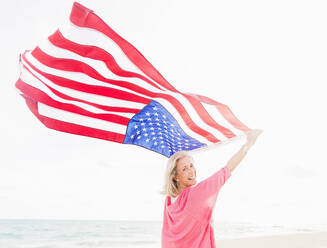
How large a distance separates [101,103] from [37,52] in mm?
768

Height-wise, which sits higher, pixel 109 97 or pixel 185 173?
pixel 109 97

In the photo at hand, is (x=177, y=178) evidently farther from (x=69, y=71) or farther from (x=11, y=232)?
(x=11, y=232)

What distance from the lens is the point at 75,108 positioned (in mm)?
3918

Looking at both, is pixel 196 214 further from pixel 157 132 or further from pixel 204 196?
pixel 157 132

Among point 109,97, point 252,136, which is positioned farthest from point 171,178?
point 109,97

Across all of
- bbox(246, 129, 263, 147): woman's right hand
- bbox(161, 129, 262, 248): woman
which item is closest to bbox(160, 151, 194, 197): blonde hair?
bbox(161, 129, 262, 248): woman

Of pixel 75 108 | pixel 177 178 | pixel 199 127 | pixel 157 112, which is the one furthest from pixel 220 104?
pixel 75 108

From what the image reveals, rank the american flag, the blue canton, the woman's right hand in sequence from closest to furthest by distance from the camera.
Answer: the woman's right hand, the american flag, the blue canton

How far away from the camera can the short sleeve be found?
294 centimetres

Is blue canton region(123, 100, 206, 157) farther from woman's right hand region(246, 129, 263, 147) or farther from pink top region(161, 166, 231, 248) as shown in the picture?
pink top region(161, 166, 231, 248)

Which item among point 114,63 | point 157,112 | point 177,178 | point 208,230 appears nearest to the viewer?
point 208,230

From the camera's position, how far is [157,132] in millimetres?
4062

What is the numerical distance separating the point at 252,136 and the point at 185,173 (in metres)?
0.66

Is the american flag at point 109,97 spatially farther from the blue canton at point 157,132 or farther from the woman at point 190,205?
the woman at point 190,205
